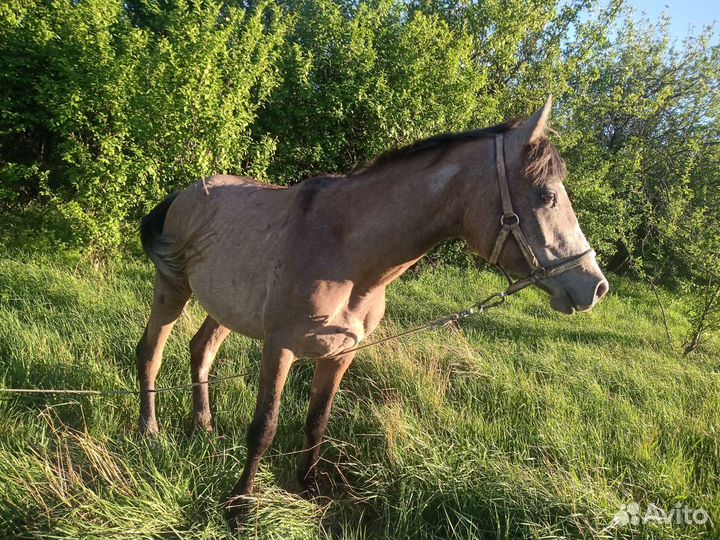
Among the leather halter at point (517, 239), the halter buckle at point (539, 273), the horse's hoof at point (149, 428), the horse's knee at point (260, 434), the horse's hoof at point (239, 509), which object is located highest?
the leather halter at point (517, 239)

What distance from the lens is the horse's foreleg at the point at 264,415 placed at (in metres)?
2.12

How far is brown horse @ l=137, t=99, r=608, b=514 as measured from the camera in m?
1.68

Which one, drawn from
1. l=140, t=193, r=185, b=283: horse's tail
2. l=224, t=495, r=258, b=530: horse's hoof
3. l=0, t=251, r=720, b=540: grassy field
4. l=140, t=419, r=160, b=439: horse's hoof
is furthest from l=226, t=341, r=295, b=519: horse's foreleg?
l=140, t=193, r=185, b=283: horse's tail

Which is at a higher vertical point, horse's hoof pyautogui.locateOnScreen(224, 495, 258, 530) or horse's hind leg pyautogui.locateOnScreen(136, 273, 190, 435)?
horse's hind leg pyautogui.locateOnScreen(136, 273, 190, 435)

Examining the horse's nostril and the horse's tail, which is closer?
the horse's nostril

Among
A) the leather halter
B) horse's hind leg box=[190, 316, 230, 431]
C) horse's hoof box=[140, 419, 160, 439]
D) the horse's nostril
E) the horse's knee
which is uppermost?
the leather halter

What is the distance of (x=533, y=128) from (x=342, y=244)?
979 millimetres

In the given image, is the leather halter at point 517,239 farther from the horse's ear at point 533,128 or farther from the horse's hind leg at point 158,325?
the horse's hind leg at point 158,325

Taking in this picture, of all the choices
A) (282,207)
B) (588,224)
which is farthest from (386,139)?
(282,207)

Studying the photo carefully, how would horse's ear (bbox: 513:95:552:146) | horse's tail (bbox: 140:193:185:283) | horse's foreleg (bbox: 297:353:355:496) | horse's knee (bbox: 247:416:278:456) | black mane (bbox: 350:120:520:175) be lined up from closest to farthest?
horse's ear (bbox: 513:95:552:146)
black mane (bbox: 350:120:520:175)
horse's knee (bbox: 247:416:278:456)
horse's foreleg (bbox: 297:353:355:496)
horse's tail (bbox: 140:193:185:283)

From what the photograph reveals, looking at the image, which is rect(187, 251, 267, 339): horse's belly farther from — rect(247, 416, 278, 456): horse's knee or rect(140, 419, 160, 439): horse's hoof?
rect(140, 419, 160, 439): horse's hoof

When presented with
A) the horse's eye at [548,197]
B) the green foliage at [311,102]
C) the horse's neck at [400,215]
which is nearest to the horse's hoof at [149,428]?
the horse's neck at [400,215]

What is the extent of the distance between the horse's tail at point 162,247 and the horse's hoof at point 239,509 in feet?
5.00

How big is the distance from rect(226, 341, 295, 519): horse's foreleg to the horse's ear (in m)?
1.48
